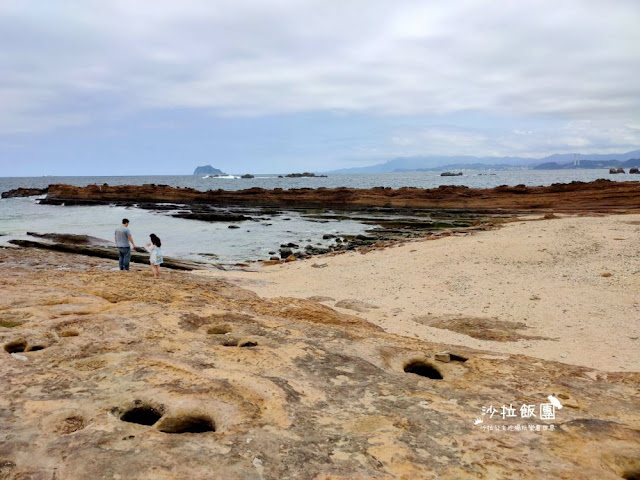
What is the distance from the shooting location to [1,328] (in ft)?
19.7

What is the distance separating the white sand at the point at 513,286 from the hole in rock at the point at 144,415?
21.2 ft

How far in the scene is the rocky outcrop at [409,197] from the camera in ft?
129

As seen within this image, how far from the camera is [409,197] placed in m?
49.6

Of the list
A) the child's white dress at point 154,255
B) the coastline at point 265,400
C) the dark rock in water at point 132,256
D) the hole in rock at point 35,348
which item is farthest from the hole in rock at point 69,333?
the dark rock in water at point 132,256

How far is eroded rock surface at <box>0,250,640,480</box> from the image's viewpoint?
11.2 feet

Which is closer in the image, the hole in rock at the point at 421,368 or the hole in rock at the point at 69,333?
the hole in rock at the point at 421,368

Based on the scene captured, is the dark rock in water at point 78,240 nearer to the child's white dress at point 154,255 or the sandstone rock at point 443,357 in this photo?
the child's white dress at point 154,255

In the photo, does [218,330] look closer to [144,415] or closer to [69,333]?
[69,333]

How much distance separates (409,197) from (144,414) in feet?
155

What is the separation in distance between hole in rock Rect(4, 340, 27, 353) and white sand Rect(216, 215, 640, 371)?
6874mm

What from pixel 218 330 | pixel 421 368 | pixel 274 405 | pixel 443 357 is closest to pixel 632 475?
pixel 443 357

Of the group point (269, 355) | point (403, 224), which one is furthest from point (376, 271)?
point (403, 224)

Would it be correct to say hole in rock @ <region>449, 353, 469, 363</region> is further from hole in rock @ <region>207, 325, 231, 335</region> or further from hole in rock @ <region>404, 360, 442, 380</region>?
hole in rock @ <region>207, 325, 231, 335</region>

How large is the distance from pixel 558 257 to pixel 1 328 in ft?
52.7
